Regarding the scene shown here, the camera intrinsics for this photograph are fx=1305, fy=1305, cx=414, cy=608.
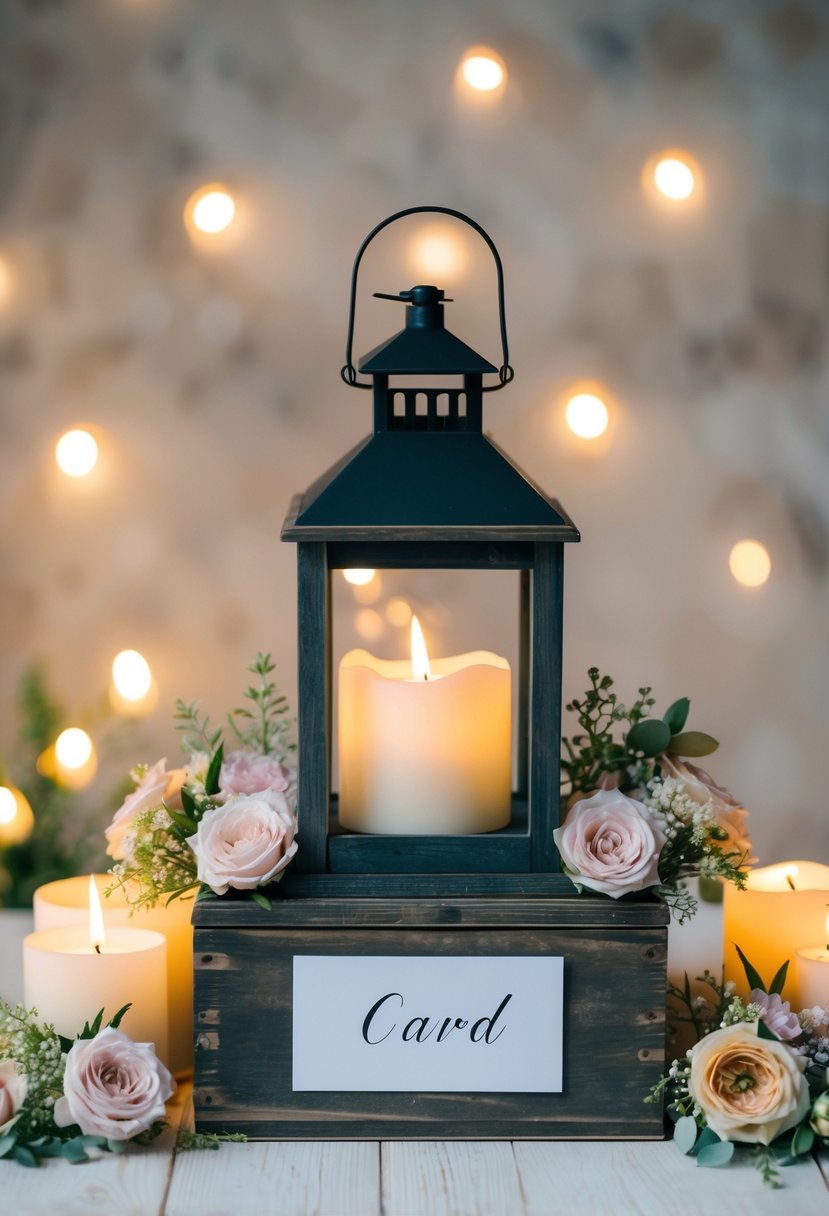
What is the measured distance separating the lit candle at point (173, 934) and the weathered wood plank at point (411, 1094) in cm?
13

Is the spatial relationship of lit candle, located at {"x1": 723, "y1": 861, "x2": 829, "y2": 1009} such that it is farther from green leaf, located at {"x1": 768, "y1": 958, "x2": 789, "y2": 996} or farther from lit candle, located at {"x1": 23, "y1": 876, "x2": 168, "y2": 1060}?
lit candle, located at {"x1": 23, "y1": 876, "x2": 168, "y2": 1060}

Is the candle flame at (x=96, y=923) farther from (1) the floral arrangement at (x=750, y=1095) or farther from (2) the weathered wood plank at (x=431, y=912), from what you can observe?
(1) the floral arrangement at (x=750, y=1095)

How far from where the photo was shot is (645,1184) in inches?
35.7

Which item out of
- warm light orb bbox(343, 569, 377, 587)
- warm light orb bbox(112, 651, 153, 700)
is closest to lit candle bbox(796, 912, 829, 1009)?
warm light orb bbox(343, 569, 377, 587)

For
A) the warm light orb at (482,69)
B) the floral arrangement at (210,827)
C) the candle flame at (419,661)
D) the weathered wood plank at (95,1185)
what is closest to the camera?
the weathered wood plank at (95,1185)

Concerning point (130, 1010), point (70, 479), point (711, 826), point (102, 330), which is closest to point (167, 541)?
point (70, 479)

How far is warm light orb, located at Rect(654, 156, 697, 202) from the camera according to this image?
61.7 inches

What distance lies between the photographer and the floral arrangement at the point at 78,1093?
0.92m

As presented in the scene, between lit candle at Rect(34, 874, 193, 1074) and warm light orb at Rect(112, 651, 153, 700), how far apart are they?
0.49m

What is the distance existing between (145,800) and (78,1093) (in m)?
Answer: 0.26

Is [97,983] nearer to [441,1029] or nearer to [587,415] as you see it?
[441,1029]

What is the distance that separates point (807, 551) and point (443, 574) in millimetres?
452

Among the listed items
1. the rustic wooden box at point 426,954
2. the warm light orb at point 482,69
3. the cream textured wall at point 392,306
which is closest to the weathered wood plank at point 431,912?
the rustic wooden box at point 426,954

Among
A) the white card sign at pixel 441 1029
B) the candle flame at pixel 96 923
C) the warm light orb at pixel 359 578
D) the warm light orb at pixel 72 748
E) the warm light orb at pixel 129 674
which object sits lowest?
the white card sign at pixel 441 1029
